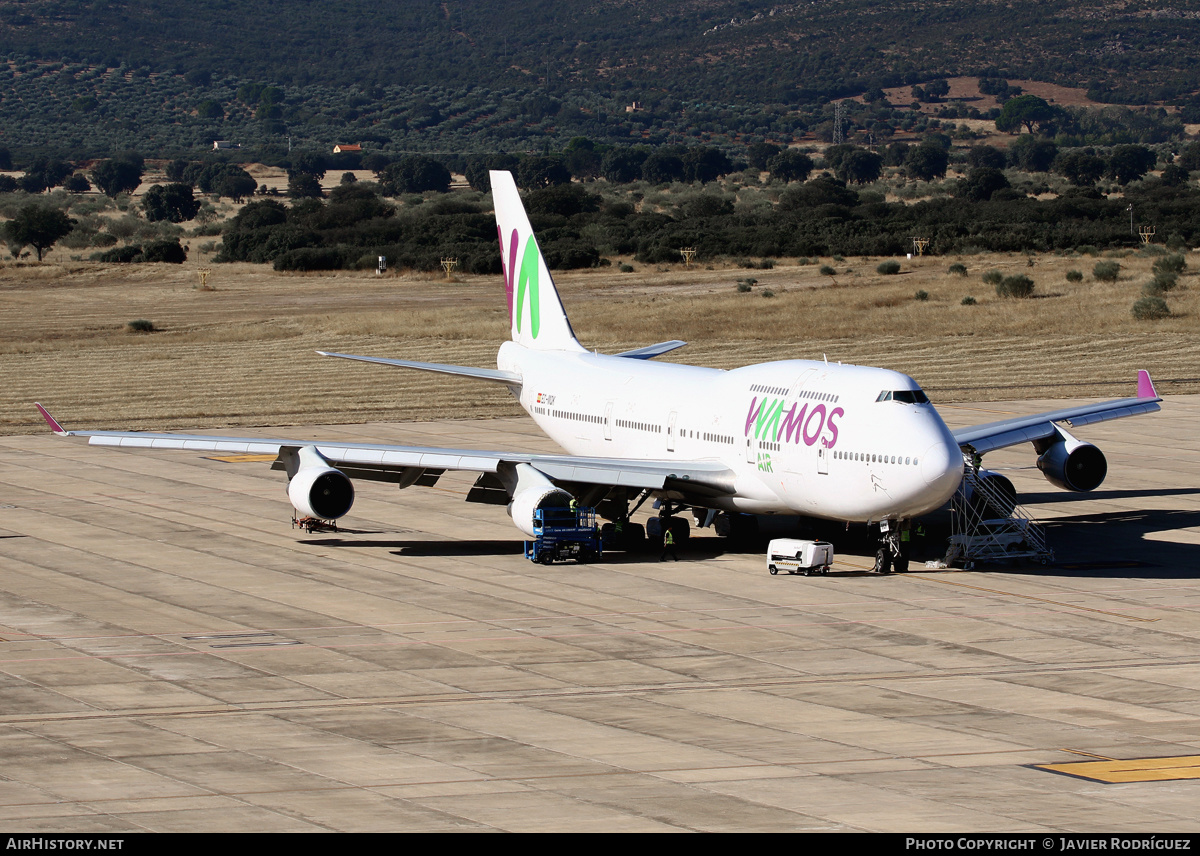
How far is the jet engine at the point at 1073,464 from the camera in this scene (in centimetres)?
4600

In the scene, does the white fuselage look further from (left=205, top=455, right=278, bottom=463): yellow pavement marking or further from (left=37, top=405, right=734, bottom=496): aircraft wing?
(left=205, top=455, right=278, bottom=463): yellow pavement marking

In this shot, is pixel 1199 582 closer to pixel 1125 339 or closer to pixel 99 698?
pixel 99 698

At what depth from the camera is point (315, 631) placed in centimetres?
3394

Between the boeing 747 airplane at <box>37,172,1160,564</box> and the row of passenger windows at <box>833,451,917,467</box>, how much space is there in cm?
4

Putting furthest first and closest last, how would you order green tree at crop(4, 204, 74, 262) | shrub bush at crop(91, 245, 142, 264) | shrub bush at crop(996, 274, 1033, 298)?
green tree at crop(4, 204, 74, 262) < shrub bush at crop(91, 245, 142, 264) < shrub bush at crop(996, 274, 1033, 298)

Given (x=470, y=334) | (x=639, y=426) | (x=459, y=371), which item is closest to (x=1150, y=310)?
(x=470, y=334)

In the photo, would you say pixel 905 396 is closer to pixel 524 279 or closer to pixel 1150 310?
pixel 524 279

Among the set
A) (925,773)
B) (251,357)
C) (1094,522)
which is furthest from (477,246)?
(925,773)

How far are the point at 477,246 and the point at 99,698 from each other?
397ft

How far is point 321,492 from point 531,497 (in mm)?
5721

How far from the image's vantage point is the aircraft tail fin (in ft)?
179

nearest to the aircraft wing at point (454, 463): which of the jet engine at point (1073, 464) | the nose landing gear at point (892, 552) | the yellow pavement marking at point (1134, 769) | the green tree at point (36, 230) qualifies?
the nose landing gear at point (892, 552)

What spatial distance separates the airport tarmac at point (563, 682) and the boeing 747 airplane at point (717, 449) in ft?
6.17

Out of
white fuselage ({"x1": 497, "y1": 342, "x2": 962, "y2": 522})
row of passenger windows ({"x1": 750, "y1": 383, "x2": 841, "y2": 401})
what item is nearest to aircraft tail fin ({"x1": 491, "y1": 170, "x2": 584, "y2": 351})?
white fuselage ({"x1": 497, "y1": 342, "x2": 962, "y2": 522})
